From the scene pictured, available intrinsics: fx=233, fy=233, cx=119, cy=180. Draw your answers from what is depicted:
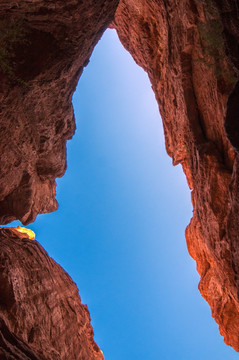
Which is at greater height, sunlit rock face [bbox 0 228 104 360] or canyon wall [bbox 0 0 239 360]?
canyon wall [bbox 0 0 239 360]

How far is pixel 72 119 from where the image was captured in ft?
44.1

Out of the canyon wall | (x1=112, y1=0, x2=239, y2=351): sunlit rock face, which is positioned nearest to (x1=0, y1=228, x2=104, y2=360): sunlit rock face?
the canyon wall

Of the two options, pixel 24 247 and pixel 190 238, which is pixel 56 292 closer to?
pixel 24 247

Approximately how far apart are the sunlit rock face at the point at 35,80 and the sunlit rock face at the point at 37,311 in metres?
2.86

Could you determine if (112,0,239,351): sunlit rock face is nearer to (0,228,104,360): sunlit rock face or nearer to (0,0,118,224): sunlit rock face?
(0,0,118,224): sunlit rock face

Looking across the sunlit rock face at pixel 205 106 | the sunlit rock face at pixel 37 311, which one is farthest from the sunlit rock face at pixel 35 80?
the sunlit rock face at pixel 205 106

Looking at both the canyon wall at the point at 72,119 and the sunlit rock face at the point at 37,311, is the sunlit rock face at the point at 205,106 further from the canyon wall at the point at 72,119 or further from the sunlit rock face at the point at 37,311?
the sunlit rock face at the point at 37,311

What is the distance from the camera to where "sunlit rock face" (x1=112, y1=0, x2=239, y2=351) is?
278 inches

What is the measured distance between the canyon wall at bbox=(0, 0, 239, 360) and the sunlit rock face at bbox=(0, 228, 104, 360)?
0.18 feet

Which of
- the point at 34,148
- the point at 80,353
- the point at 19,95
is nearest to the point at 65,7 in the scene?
the point at 19,95

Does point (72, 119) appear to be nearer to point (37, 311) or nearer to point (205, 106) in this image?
point (205, 106)

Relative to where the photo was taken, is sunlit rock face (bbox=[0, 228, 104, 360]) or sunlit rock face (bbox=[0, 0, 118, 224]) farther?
sunlit rock face (bbox=[0, 228, 104, 360])

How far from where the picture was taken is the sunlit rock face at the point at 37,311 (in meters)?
8.08

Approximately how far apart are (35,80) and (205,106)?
7088 mm
